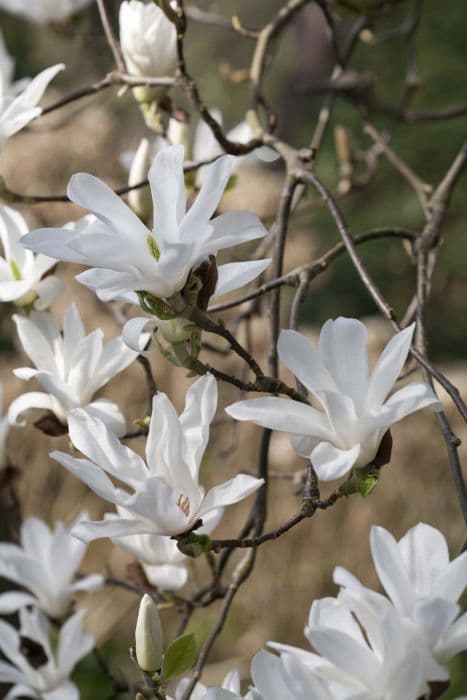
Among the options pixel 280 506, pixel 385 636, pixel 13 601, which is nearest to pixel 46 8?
pixel 13 601

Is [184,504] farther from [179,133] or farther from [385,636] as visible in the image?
[179,133]

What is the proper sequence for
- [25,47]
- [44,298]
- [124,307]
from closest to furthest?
[44,298], [124,307], [25,47]

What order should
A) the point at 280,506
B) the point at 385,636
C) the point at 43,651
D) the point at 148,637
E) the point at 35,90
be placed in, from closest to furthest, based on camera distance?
the point at 385,636 → the point at 148,637 → the point at 35,90 → the point at 43,651 → the point at 280,506

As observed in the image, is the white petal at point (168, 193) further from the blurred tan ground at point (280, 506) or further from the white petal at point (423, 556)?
the blurred tan ground at point (280, 506)

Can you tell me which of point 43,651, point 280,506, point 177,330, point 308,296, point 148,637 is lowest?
point 308,296

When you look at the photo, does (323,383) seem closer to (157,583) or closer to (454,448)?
(454,448)

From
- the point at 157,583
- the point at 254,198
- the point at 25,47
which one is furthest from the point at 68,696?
the point at 25,47
